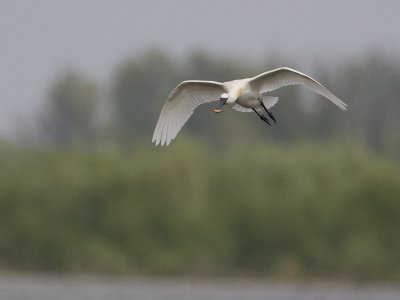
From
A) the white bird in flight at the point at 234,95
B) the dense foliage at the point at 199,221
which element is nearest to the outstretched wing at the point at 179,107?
the white bird in flight at the point at 234,95

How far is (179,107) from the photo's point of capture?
51.4 feet

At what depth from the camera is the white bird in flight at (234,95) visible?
14562 millimetres

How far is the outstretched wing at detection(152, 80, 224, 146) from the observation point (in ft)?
51.0

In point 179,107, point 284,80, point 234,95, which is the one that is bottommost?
point 179,107

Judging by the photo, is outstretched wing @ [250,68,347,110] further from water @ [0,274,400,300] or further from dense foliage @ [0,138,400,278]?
dense foliage @ [0,138,400,278]

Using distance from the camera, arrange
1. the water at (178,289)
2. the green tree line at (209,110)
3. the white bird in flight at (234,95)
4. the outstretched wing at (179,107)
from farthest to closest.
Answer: the green tree line at (209,110)
the water at (178,289)
the outstretched wing at (179,107)
the white bird in flight at (234,95)

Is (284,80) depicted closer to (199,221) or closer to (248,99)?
(248,99)

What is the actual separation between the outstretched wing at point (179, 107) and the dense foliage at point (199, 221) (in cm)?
1786

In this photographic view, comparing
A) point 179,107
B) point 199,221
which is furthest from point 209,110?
point 179,107

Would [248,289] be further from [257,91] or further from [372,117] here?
[372,117]

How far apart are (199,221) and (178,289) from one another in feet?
5.06

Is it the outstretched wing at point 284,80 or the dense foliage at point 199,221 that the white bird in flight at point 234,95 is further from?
the dense foliage at point 199,221

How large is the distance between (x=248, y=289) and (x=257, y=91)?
64.1ft

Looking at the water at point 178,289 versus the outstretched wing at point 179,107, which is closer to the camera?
the outstretched wing at point 179,107
